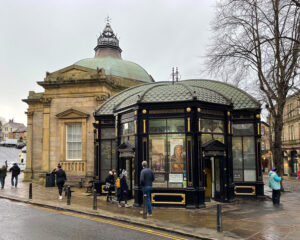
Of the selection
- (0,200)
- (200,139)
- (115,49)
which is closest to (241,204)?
(200,139)

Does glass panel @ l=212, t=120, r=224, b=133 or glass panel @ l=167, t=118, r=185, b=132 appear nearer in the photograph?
glass panel @ l=167, t=118, r=185, b=132

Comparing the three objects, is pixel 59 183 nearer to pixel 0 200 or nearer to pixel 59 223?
pixel 0 200

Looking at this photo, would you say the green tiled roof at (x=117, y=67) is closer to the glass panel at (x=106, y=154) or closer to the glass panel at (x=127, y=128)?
the glass panel at (x=106, y=154)

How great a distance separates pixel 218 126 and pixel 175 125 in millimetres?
2107

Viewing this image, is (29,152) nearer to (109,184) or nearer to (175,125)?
(109,184)

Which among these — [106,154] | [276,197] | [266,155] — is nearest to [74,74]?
[106,154]

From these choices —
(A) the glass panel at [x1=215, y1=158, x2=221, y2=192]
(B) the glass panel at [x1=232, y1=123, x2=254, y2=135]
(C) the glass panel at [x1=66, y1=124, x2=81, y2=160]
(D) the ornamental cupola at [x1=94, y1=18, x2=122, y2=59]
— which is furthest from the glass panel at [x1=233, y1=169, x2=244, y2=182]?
(D) the ornamental cupola at [x1=94, y1=18, x2=122, y2=59]

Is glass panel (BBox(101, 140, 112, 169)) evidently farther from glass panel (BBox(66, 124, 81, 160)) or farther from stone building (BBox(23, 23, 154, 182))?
glass panel (BBox(66, 124, 81, 160))

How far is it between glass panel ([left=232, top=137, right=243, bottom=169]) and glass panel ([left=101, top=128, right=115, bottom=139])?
6.56m

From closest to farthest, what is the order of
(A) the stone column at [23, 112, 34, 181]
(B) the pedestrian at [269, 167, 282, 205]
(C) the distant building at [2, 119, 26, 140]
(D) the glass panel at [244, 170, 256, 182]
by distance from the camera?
1. (B) the pedestrian at [269, 167, 282, 205]
2. (D) the glass panel at [244, 170, 256, 182]
3. (A) the stone column at [23, 112, 34, 181]
4. (C) the distant building at [2, 119, 26, 140]

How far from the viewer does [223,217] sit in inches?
400

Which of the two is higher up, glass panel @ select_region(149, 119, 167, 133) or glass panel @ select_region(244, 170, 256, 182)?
glass panel @ select_region(149, 119, 167, 133)

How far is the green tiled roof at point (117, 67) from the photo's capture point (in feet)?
89.4

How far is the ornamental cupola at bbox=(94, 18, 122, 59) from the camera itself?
103 feet
